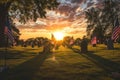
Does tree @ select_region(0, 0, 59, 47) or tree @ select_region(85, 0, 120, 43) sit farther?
tree @ select_region(85, 0, 120, 43)

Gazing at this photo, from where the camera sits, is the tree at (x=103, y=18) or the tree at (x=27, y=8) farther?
the tree at (x=103, y=18)

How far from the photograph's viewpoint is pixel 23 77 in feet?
57.7

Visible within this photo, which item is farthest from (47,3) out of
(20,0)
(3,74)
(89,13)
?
(89,13)

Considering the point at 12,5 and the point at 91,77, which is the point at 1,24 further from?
the point at 91,77

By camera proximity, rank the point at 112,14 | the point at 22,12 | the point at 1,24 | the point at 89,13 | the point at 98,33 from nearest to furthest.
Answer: the point at 1,24, the point at 22,12, the point at 112,14, the point at 98,33, the point at 89,13

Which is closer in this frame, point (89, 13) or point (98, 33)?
point (98, 33)

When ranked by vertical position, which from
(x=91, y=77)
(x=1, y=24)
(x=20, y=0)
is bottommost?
(x=91, y=77)

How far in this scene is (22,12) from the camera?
5272 centimetres

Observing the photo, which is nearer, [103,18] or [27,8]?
[27,8]

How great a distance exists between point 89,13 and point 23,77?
4187 inches

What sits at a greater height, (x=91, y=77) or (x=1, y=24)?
(x=1, y=24)

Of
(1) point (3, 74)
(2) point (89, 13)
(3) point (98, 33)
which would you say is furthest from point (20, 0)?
(2) point (89, 13)

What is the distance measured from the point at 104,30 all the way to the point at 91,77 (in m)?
91.8

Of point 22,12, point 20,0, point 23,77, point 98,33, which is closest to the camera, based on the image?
point 23,77
